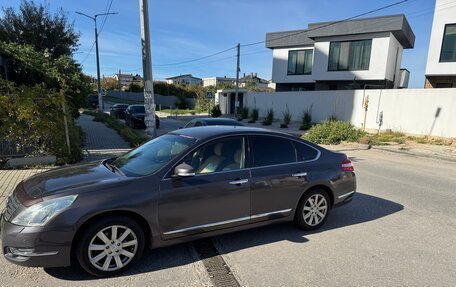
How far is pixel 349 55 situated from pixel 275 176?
27.0 m

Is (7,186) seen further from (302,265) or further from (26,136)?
(302,265)

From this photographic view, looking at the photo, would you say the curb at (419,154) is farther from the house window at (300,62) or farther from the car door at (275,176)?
the house window at (300,62)

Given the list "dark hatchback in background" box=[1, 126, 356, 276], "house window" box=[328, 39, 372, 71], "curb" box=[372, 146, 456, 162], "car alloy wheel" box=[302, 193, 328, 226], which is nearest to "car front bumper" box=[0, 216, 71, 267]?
"dark hatchback in background" box=[1, 126, 356, 276]

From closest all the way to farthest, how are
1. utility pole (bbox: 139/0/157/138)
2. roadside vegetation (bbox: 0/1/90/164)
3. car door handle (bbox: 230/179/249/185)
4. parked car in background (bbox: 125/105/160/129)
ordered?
car door handle (bbox: 230/179/249/185) < roadside vegetation (bbox: 0/1/90/164) < utility pole (bbox: 139/0/157/138) < parked car in background (bbox: 125/105/160/129)

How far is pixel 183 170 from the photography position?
3582 mm

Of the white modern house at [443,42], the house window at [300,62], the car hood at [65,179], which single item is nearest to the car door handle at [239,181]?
the car hood at [65,179]

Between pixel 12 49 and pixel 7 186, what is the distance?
802 cm

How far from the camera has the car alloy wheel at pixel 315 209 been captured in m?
4.64

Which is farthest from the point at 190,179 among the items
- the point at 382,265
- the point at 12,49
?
the point at 12,49

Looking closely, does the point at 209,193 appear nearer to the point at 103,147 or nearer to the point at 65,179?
the point at 65,179

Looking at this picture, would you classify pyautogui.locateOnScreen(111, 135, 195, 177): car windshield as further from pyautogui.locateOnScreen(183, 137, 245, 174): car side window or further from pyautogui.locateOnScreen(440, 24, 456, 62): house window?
pyautogui.locateOnScreen(440, 24, 456, 62): house window

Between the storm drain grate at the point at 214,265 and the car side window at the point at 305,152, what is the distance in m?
1.75

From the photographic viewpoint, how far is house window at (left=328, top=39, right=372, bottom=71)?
2733 cm

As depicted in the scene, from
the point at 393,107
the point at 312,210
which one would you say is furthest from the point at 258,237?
the point at 393,107
